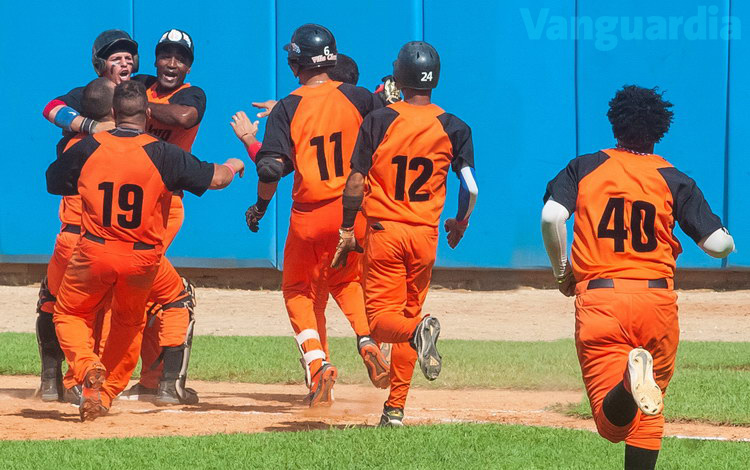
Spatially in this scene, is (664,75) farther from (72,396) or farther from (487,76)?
(72,396)

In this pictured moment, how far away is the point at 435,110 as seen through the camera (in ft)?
24.3

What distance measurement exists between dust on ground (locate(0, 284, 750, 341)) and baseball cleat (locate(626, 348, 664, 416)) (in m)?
7.42

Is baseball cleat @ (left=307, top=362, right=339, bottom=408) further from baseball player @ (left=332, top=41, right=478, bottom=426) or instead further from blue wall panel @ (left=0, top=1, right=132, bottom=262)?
blue wall panel @ (left=0, top=1, right=132, bottom=262)

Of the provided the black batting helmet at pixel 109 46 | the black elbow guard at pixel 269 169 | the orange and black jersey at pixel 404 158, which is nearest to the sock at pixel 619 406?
the orange and black jersey at pixel 404 158

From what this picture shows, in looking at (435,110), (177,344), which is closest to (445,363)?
(177,344)

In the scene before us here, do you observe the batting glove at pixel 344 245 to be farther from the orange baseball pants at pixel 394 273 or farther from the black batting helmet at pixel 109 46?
the black batting helmet at pixel 109 46

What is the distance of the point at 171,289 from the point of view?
850 centimetres

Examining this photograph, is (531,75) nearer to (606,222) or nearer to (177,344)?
(177,344)

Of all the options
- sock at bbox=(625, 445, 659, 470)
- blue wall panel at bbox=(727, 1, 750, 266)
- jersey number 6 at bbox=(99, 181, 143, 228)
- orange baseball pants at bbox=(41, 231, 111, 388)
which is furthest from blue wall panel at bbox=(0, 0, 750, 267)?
sock at bbox=(625, 445, 659, 470)

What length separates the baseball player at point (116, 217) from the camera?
290 inches

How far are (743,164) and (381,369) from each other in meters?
8.31

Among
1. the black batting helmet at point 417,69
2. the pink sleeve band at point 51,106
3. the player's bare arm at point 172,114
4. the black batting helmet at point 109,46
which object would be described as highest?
the black batting helmet at point 109,46

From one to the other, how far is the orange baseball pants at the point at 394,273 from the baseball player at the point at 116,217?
43.8 inches

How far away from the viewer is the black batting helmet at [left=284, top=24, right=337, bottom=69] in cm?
816
